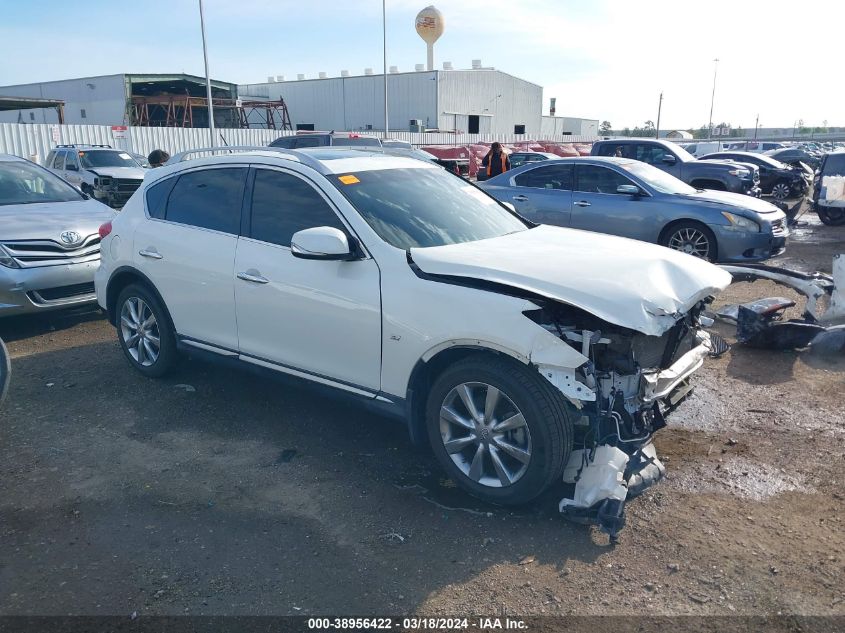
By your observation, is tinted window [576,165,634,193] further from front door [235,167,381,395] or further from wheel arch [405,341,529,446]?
wheel arch [405,341,529,446]

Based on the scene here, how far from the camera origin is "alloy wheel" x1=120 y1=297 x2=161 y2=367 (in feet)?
17.7

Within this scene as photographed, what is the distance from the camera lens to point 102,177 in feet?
53.4

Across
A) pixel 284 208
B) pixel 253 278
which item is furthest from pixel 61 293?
pixel 284 208

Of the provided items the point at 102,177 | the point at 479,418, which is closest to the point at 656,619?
the point at 479,418

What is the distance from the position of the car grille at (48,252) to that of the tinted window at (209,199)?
2361 millimetres

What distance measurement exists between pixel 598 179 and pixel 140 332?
712cm

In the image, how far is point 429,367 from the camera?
3693 mm

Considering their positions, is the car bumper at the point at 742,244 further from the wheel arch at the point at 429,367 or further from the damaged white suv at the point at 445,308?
the wheel arch at the point at 429,367

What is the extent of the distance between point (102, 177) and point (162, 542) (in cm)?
1519

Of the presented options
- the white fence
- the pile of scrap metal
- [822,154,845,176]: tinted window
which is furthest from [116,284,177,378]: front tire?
[822,154,845,176]: tinted window

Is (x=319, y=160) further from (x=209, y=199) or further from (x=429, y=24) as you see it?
(x=429, y=24)

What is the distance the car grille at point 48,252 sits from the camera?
6594 millimetres

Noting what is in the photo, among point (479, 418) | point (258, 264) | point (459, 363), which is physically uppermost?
point (258, 264)

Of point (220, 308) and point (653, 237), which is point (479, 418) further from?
point (653, 237)
